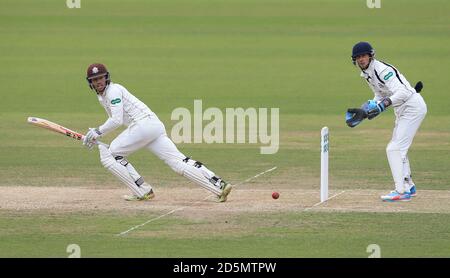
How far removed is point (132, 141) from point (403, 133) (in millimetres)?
3626

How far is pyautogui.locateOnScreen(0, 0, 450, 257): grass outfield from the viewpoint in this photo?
43.6 ft

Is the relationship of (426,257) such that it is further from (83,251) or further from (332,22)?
(332,22)

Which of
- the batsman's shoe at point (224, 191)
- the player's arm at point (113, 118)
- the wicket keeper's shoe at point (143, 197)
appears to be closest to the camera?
the player's arm at point (113, 118)

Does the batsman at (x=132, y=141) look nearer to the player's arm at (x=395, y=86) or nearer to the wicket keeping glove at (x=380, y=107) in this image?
the wicket keeping glove at (x=380, y=107)

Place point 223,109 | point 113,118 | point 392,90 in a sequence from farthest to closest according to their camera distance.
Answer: point 223,109 → point 392,90 → point 113,118

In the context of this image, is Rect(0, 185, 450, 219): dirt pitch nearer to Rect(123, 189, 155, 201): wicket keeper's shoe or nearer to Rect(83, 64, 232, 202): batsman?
Rect(123, 189, 155, 201): wicket keeper's shoe

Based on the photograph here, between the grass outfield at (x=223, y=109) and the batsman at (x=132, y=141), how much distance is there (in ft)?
1.25

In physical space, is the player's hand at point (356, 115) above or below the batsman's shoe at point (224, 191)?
above

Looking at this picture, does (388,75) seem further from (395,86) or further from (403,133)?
(403,133)

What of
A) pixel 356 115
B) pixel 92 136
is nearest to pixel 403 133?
pixel 356 115

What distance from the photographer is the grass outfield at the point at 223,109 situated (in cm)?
1330

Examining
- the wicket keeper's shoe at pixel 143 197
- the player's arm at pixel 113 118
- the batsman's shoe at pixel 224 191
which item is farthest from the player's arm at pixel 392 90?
the player's arm at pixel 113 118

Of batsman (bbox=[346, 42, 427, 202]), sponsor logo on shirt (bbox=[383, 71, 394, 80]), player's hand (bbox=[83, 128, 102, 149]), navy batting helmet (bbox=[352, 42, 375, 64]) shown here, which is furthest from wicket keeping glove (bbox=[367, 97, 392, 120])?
player's hand (bbox=[83, 128, 102, 149])

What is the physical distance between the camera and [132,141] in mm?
15289
